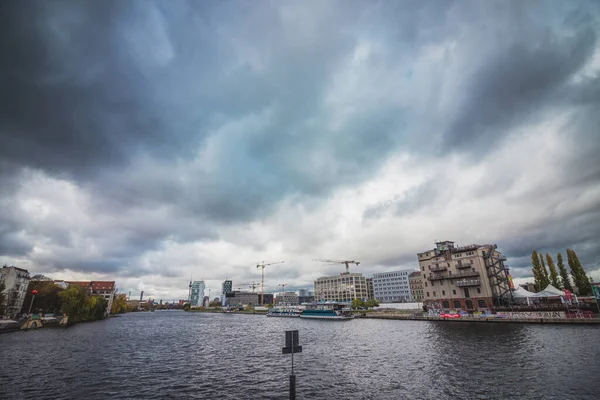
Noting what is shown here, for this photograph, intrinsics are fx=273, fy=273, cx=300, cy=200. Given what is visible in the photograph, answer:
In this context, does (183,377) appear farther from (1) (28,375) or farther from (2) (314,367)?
(1) (28,375)

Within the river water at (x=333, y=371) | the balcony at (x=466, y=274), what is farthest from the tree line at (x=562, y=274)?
the river water at (x=333, y=371)

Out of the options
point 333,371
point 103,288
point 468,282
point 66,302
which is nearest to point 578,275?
point 468,282

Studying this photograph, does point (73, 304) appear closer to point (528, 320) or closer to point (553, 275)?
point (528, 320)

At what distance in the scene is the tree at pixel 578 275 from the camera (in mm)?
96500

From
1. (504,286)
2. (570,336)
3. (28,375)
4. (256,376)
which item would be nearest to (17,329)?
(28,375)

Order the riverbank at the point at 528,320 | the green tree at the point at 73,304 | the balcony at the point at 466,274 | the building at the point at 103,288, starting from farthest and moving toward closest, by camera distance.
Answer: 1. the building at the point at 103,288
2. the balcony at the point at 466,274
3. the green tree at the point at 73,304
4. the riverbank at the point at 528,320

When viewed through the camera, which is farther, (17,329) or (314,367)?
(17,329)

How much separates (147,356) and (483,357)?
4629 centimetres

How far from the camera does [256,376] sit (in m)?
29.4

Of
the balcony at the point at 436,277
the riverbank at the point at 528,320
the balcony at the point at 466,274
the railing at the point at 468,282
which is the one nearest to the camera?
the riverbank at the point at 528,320

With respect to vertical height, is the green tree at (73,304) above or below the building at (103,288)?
below

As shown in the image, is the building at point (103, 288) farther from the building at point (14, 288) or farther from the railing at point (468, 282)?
the railing at point (468, 282)

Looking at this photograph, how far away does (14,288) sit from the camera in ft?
357

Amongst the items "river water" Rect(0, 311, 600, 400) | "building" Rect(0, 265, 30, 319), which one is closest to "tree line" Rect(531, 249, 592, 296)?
"river water" Rect(0, 311, 600, 400)
